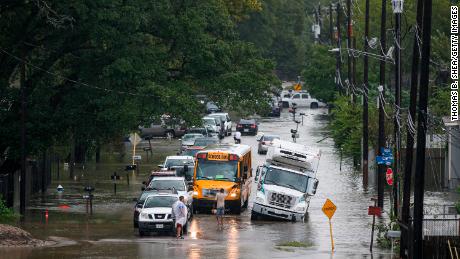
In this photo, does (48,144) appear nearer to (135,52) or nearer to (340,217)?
(135,52)

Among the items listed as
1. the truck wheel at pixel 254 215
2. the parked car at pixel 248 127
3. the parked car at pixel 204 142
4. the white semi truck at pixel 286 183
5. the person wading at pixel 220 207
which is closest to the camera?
the person wading at pixel 220 207

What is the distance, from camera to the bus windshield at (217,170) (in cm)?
4453

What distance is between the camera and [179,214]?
37156 millimetres

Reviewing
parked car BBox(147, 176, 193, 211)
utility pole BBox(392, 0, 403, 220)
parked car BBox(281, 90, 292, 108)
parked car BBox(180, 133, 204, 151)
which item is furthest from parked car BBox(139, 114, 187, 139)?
utility pole BBox(392, 0, 403, 220)

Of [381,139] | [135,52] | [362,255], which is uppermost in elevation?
[135,52]

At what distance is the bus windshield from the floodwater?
1529 mm

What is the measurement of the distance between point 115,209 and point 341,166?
23.9 meters

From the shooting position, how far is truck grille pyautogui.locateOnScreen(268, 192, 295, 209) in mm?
42250

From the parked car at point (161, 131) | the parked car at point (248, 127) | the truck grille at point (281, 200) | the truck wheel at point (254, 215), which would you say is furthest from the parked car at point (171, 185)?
the parked car at point (248, 127)

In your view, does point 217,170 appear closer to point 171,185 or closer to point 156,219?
point 171,185

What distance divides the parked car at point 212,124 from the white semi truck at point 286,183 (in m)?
36.4

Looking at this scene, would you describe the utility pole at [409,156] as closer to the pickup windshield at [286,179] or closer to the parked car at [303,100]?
the pickup windshield at [286,179]

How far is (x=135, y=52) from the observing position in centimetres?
5084

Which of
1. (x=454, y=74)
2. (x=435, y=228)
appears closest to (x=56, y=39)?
(x=454, y=74)
